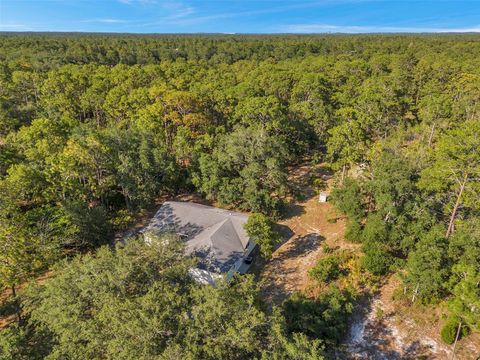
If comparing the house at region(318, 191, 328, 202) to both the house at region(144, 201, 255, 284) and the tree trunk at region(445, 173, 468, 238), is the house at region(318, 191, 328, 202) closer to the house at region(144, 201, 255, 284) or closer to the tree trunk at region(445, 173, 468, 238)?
the house at region(144, 201, 255, 284)

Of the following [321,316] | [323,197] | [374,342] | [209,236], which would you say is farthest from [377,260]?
[209,236]

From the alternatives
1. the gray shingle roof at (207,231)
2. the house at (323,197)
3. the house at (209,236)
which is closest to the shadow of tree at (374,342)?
the house at (209,236)

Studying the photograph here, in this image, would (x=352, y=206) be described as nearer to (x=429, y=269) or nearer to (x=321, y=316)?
(x=429, y=269)

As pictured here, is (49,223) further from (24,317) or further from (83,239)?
(24,317)

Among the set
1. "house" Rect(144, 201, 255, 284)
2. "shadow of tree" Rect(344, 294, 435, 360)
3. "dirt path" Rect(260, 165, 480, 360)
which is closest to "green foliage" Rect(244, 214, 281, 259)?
"house" Rect(144, 201, 255, 284)

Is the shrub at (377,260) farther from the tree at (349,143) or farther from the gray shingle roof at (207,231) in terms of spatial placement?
the tree at (349,143)

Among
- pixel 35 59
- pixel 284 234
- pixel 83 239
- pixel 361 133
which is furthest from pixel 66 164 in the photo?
pixel 35 59

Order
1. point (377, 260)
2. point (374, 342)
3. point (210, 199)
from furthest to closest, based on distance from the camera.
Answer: point (210, 199) < point (377, 260) < point (374, 342)

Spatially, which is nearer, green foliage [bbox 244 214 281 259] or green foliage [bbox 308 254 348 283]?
green foliage [bbox 308 254 348 283]
